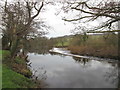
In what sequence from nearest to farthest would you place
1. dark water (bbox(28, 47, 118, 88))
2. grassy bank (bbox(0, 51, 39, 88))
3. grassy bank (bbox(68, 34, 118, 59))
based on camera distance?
grassy bank (bbox(0, 51, 39, 88)) → dark water (bbox(28, 47, 118, 88)) → grassy bank (bbox(68, 34, 118, 59))

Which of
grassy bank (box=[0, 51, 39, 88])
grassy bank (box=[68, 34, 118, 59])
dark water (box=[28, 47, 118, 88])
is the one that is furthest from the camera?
grassy bank (box=[68, 34, 118, 59])

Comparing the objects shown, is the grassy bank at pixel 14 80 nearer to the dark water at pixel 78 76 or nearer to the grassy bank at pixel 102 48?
the dark water at pixel 78 76

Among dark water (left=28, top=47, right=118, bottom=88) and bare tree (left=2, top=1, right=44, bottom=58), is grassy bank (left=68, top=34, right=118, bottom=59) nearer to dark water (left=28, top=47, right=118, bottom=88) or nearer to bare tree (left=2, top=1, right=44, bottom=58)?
dark water (left=28, top=47, right=118, bottom=88)

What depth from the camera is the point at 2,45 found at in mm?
27344

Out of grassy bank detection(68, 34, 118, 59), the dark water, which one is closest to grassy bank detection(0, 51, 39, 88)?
the dark water

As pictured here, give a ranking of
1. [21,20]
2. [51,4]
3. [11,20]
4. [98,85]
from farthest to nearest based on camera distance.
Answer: [21,20] → [11,20] → [51,4] → [98,85]

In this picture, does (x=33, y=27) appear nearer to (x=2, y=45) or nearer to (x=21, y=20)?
(x=21, y=20)

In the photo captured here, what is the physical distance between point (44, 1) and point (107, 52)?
18.3 metres

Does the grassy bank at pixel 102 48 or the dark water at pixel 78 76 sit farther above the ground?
the grassy bank at pixel 102 48

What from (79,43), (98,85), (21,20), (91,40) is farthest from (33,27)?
(79,43)

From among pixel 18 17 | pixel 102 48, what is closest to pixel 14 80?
pixel 18 17

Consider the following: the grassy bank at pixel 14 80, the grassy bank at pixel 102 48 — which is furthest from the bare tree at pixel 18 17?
the grassy bank at pixel 102 48

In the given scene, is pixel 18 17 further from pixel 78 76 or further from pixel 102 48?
pixel 102 48

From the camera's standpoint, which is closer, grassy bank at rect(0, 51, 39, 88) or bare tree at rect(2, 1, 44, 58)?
grassy bank at rect(0, 51, 39, 88)
